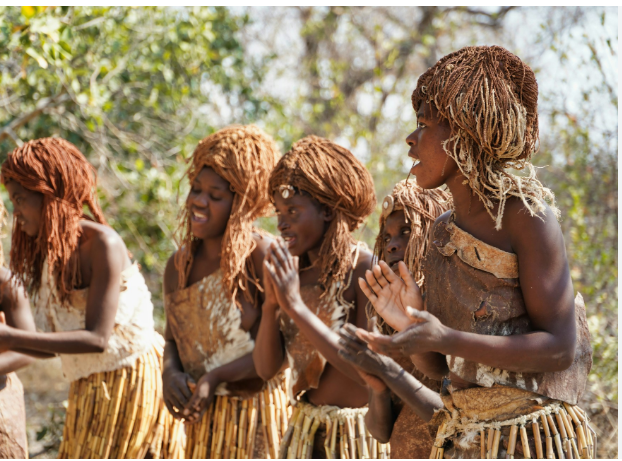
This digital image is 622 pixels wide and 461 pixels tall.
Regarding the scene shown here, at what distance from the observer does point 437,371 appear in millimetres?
2178

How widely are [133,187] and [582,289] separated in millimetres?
3677

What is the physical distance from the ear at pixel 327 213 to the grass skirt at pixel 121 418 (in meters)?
1.32

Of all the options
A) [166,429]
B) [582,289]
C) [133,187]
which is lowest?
[166,429]

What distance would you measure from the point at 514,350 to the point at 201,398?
1.81 metres

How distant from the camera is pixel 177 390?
3.30 meters

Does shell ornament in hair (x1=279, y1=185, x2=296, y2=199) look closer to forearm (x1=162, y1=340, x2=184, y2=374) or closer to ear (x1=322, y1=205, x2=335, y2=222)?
ear (x1=322, y1=205, x2=335, y2=222)

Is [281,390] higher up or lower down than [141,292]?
lower down

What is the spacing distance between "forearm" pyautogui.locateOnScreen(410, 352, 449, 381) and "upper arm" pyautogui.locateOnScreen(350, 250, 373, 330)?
2.25 feet

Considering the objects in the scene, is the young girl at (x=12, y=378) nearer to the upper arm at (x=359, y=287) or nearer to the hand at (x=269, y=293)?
the hand at (x=269, y=293)

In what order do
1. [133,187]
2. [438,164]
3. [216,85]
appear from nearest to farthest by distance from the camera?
1. [438,164]
2. [133,187]
3. [216,85]

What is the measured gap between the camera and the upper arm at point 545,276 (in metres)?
1.82

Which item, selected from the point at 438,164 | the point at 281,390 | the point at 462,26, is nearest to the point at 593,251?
the point at 281,390

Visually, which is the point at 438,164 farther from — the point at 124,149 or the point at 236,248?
the point at 124,149

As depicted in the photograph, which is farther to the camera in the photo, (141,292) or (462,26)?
(462,26)
